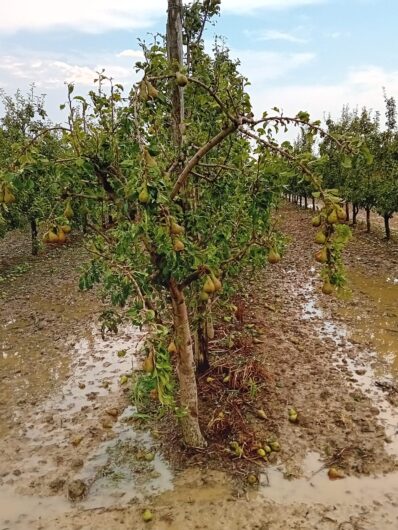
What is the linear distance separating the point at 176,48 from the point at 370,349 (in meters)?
6.49

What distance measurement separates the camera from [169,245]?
387 cm

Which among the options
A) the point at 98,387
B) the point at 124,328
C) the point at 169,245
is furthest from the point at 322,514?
the point at 124,328

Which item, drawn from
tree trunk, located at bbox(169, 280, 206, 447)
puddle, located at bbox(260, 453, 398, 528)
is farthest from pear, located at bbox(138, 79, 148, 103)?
puddle, located at bbox(260, 453, 398, 528)

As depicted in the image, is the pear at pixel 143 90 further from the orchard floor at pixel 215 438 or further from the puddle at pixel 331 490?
the puddle at pixel 331 490

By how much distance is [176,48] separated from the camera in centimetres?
484

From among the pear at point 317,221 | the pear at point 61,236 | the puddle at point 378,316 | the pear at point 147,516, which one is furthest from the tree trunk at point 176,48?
the puddle at point 378,316

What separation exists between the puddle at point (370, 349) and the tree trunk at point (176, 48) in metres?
4.65

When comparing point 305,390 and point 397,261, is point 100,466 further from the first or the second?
point 397,261

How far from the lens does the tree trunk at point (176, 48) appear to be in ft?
15.4

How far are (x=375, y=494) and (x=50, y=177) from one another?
4.78 m

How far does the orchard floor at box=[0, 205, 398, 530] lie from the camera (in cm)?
489

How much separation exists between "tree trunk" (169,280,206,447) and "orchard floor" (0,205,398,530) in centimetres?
27

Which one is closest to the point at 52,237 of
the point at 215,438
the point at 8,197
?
the point at 8,197

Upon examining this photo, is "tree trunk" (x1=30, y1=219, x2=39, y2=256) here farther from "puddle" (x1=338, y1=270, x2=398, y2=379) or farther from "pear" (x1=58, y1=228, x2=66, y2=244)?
"pear" (x1=58, y1=228, x2=66, y2=244)
